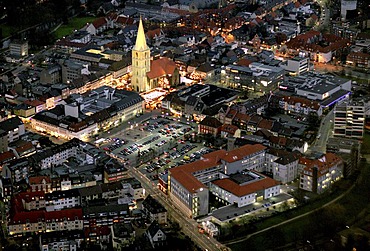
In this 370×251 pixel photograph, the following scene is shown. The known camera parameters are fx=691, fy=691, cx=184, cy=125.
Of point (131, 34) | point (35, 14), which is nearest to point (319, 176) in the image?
point (131, 34)

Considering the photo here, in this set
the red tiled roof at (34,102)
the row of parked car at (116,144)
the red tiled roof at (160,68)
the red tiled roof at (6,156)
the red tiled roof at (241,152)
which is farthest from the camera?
the red tiled roof at (160,68)

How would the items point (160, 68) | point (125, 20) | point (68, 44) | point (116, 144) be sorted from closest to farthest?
point (116, 144)
point (160, 68)
point (68, 44)
point (125, 20)

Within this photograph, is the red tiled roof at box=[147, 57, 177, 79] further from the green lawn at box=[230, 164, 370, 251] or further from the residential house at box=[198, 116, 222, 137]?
the green lawn at box=[230, 164, 370, 251]

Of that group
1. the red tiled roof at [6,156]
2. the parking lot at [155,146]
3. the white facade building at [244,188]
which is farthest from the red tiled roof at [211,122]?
the red tiled roof at [6,156]

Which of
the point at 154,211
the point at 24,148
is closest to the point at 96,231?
the point at 154,211

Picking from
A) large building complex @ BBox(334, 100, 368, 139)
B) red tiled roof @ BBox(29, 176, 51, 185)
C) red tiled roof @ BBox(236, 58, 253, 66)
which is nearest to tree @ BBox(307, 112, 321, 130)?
large building complex @ BBox(334, 100, 368, 139)

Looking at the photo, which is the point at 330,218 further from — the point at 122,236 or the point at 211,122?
the point at 211,122

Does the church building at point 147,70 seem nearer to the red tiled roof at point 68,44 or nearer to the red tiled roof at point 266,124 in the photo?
the red tiled roof at point 68,44
